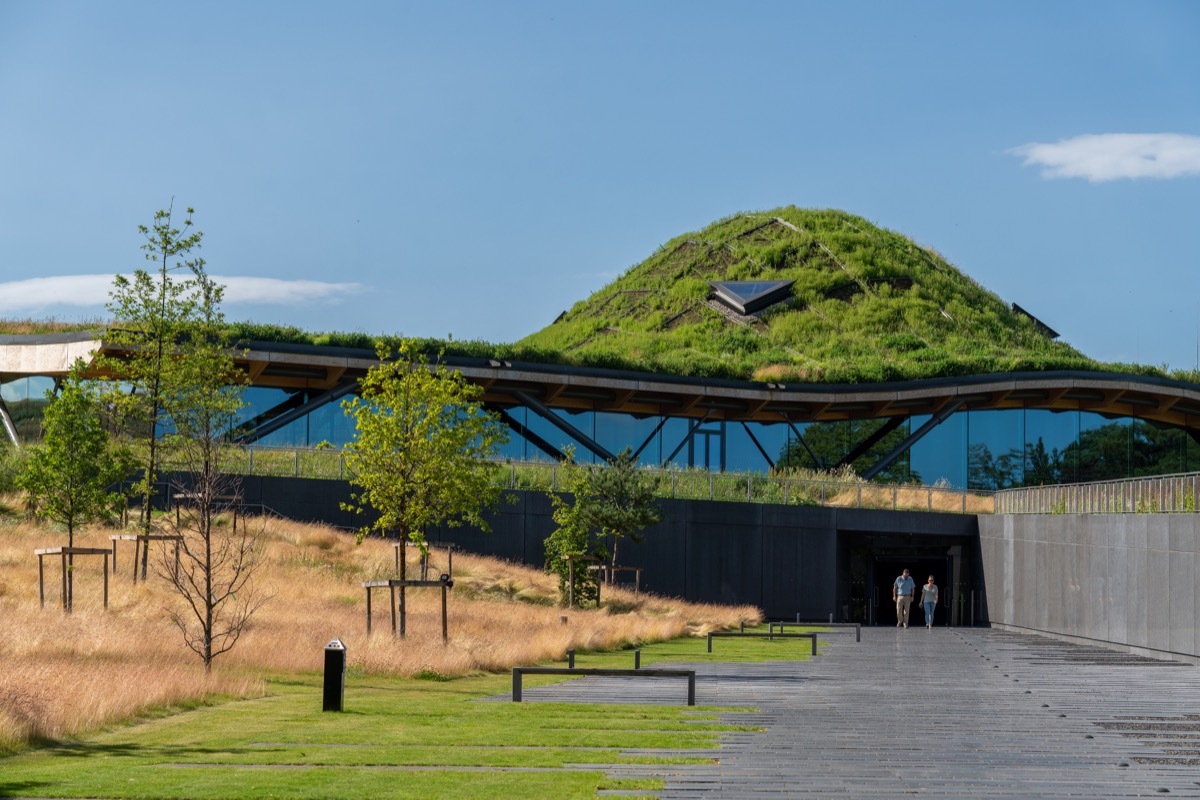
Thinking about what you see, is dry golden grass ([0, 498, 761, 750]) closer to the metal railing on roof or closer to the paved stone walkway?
the paved stone walkway

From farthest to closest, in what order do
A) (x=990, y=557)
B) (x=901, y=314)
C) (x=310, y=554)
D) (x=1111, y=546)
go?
(x=901, y=314) → (x=990, y=557) → (x=310, y=554) → (x=1111, y=546)

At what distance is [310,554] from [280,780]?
26191 millimetres

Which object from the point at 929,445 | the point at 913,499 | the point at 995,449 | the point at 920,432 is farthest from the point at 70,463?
the point at 995,449

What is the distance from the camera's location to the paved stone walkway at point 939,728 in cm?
1109

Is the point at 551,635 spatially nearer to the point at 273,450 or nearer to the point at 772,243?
the point at 273,450

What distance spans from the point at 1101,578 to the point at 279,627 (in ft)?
64.1

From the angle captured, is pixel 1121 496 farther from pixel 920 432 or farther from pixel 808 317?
pixel 808 317

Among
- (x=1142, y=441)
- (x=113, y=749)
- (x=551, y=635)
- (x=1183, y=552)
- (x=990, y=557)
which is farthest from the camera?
(x=1142, y=441)

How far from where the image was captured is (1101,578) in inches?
1339

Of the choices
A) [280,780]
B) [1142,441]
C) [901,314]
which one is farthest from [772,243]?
[280,780]

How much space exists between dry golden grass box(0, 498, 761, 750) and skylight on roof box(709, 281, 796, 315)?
32.8 metres

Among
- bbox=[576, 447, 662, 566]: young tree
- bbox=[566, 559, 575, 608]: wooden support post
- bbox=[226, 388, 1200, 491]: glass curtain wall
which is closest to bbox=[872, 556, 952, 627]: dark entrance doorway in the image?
bbox=[226, 388, 1200, 491]: glass curtain wall

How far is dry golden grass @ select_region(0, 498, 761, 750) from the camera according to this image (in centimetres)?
1538

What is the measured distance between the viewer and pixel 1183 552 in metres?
28.4
